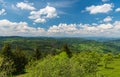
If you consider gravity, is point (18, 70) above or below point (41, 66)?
below

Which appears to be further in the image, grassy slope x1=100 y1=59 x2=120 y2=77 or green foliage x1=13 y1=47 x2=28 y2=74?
green foliage x1=13 y1=47 x2=28 y2=74

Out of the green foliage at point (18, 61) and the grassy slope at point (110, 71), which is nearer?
the grassy slope at point (110, 71)

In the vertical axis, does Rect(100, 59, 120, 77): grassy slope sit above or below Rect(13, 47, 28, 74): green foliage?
below

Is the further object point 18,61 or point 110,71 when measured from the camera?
point 110,71

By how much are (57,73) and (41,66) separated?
11.4 ft

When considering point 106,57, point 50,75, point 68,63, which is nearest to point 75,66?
point 68,63

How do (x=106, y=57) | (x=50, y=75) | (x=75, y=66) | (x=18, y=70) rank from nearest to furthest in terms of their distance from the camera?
(x=50, y=75)
(x=75, y=66)
(x=18, y=70)
(x=106, y=57)

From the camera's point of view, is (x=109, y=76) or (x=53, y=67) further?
(x=109, y=76)

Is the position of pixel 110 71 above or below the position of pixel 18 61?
below

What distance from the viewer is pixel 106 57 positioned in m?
139

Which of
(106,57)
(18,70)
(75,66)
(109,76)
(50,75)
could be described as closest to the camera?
(50,75)

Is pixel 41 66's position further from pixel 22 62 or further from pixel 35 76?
pixel 22 62

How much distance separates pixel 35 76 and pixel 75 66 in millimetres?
7443

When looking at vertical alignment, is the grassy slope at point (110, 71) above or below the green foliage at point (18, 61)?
below
